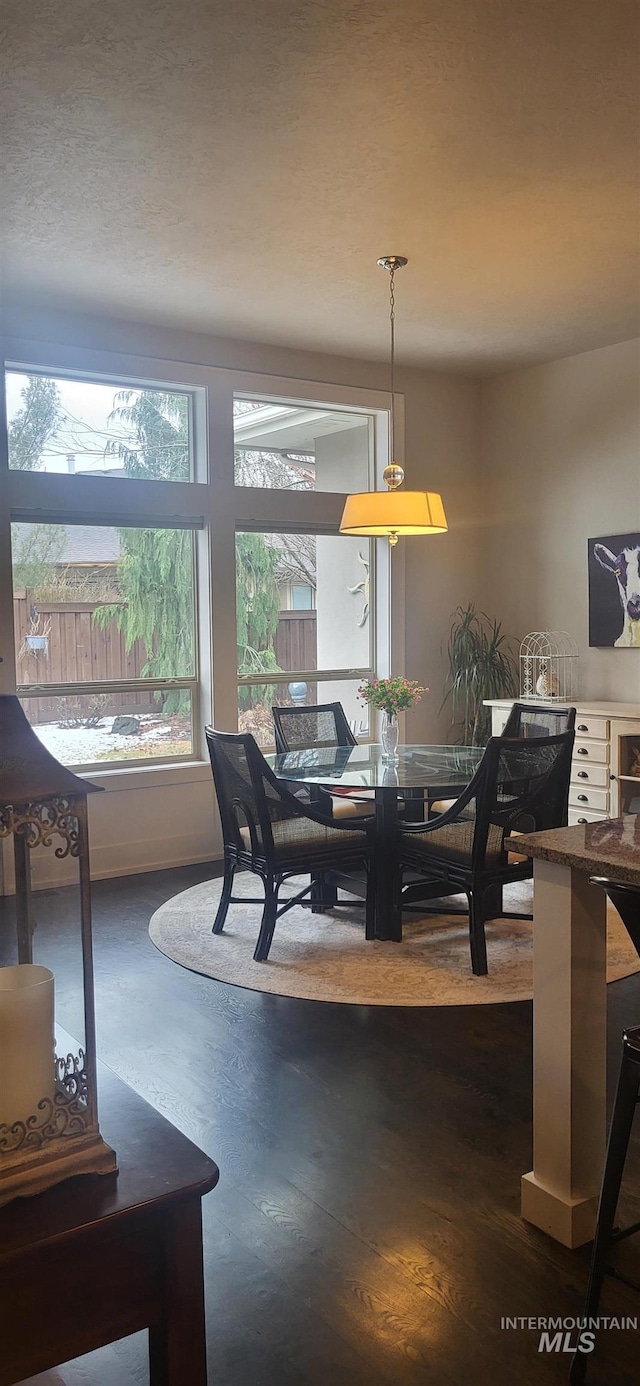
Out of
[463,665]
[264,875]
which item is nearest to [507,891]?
[264,875]

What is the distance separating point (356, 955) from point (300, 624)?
2787 mm

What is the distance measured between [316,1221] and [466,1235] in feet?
1.13

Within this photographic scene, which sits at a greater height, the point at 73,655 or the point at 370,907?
the point at 73,655

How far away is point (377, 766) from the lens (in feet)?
14.8

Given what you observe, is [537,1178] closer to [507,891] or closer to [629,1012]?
[629,1012]

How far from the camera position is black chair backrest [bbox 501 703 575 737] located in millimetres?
4695

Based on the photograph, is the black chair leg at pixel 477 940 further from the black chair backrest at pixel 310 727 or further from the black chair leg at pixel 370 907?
the black chair backrest at pixel 310 727

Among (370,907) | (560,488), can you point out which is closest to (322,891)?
(370,907)

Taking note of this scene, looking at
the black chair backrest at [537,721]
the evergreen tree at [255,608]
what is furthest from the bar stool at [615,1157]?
the evergreen tree at [255,608]

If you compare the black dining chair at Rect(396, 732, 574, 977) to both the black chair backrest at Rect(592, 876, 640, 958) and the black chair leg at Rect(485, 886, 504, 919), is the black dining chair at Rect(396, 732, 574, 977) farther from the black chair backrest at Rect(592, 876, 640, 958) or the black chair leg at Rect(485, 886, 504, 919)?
the black chair backrest at Rect(592, 876, 640, 958)

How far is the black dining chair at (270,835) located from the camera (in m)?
4.03

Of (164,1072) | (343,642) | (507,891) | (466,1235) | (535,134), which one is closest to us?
(466,1235)

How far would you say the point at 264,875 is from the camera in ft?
13.4

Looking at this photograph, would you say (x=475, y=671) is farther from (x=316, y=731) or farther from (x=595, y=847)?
(x=595, y=847)
